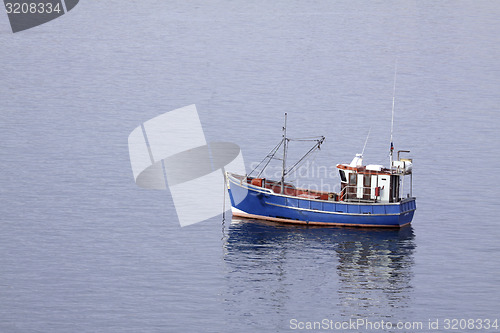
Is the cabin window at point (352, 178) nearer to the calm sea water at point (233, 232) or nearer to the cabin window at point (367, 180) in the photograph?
the cabin window at point (367, 180)

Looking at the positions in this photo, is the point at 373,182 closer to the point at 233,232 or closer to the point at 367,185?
the point at 367,185

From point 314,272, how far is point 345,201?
45.4 feet

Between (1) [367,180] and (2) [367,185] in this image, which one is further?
(2) [367,185]

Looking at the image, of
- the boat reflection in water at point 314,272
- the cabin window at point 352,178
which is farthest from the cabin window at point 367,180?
the boat reflection in water at point 314,272

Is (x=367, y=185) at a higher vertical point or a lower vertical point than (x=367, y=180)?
lower

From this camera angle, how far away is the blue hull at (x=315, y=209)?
A: 94.8 meters

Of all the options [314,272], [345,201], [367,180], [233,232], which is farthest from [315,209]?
[314,272]

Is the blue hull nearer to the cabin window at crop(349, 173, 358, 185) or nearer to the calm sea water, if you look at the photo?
the calm sea water

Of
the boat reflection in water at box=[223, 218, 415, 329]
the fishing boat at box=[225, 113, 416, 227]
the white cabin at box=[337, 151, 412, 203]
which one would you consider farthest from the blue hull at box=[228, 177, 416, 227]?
the white cabin at box=[337, 151, 412, 203]

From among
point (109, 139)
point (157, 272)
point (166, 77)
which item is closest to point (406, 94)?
point (166, 77)

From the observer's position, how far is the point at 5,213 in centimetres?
10169

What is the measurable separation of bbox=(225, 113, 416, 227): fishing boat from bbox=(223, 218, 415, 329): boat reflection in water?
937 mm

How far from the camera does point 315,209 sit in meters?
95.6

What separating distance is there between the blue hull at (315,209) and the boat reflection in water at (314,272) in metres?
0.78
